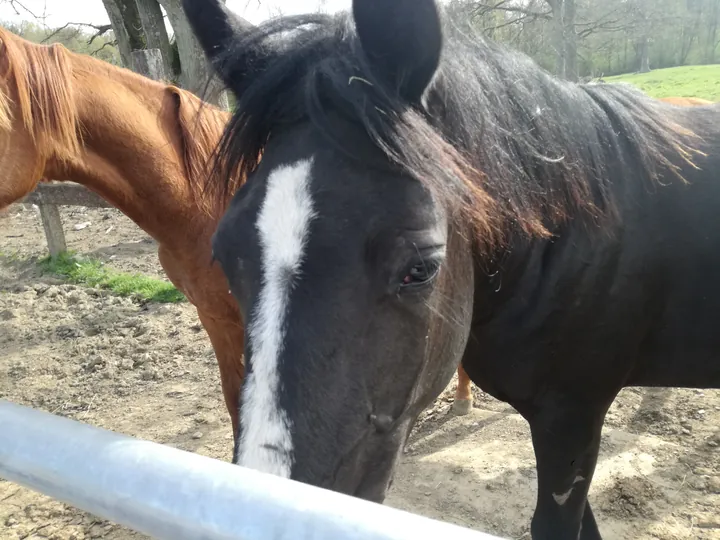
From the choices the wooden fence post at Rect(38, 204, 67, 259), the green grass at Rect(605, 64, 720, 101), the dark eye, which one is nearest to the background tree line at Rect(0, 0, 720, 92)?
the dark eye

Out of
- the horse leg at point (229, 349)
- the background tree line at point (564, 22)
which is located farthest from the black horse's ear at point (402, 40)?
the background tree line at point (564, 22)

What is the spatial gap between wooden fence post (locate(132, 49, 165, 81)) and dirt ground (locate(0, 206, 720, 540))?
2.25 m

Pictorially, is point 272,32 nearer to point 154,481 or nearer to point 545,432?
point 154,481

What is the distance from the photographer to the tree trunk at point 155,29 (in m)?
5.61

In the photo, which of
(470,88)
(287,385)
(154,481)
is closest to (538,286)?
(470,88)

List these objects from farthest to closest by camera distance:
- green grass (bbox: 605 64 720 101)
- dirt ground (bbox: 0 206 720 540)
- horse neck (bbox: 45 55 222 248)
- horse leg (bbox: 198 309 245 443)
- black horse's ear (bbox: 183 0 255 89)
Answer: green grass (bbox: 605 64 720 101) < horse leg (bbox: 198 309 245 443) < dirt ground (bbox: 0 206 720 540) < horse neck (bbox: 45 55 222 248) < black horse's ear (bbox: 183 0 255 89)

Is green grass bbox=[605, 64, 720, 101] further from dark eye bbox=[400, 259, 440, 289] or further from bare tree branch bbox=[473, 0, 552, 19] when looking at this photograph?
dark eye bbox=[400, 259, 440, 289]

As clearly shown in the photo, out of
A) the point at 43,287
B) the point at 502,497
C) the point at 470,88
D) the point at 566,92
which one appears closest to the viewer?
the point at 470,88

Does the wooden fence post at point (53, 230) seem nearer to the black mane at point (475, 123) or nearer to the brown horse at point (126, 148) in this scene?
the brown horse at point (126, 148)

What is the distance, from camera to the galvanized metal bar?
53 centimetres

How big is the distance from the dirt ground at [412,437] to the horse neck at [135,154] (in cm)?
97

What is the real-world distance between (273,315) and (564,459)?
4.36 ft

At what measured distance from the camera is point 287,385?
1035 millimetres

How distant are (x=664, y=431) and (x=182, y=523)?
326cm
